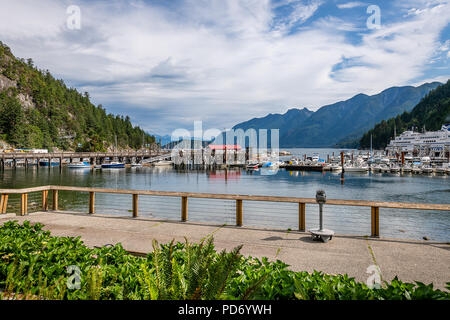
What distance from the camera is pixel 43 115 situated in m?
140

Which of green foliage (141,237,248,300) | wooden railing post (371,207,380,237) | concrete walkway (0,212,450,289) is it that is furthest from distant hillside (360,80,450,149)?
green foliage (141,237,248,300)

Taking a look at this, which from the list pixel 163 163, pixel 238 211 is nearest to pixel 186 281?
pixel 238 211

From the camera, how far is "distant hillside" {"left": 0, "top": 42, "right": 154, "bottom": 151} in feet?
361

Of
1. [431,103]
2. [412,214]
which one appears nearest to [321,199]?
[412,214]

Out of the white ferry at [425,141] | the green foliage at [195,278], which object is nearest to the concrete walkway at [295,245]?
the green foliage at [195,278]

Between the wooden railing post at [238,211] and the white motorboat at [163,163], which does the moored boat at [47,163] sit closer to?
the white motorboat at [163,163]

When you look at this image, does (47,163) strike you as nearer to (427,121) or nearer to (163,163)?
(163,163)

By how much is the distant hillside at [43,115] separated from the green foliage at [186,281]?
127569mm

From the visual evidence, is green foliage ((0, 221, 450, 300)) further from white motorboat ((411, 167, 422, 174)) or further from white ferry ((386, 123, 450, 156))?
white ferry ((386, 123, 450, 156))

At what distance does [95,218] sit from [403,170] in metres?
89.3

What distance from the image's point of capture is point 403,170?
8181 cm

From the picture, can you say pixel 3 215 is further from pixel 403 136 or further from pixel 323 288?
pixel 403 136

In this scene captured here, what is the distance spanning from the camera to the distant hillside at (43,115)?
11000 cm

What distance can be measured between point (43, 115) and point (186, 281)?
162m
